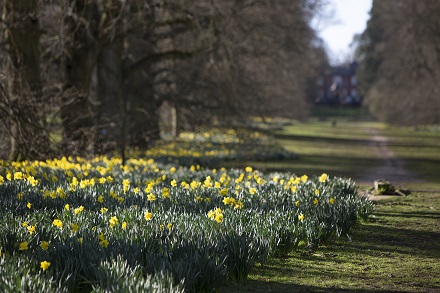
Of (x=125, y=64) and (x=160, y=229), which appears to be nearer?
(x=160, y=229)

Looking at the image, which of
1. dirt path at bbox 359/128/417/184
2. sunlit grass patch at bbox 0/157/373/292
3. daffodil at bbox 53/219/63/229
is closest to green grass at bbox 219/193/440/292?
sunlit grass patch at bbox 0/157/373/292

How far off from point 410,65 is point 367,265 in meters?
51.1

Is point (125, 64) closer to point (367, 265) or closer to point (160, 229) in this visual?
point (367, 265)

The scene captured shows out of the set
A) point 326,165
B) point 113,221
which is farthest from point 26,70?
point 326,165

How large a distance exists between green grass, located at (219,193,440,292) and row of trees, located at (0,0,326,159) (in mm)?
5969

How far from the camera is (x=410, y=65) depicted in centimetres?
5600

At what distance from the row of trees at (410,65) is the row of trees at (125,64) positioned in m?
15.7

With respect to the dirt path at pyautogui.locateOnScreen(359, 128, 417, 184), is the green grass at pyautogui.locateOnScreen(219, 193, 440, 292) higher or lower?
higher

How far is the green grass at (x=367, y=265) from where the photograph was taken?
5.99m

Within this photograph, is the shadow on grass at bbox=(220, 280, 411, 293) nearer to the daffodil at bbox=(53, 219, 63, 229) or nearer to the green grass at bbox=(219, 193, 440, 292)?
the green grass at bbox=(219, 193, 440, 292)

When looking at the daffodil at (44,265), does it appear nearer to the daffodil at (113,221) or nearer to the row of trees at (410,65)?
the daffodil at (113,221)

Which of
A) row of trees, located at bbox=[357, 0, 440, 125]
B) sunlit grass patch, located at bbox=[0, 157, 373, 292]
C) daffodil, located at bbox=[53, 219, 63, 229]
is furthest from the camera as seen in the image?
row of trees, located at bbox=[357, 0, 440, 125]

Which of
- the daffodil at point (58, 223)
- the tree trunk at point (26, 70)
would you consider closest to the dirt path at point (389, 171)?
the tree trunk at point (26, 70)

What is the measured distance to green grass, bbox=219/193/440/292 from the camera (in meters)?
5.99
